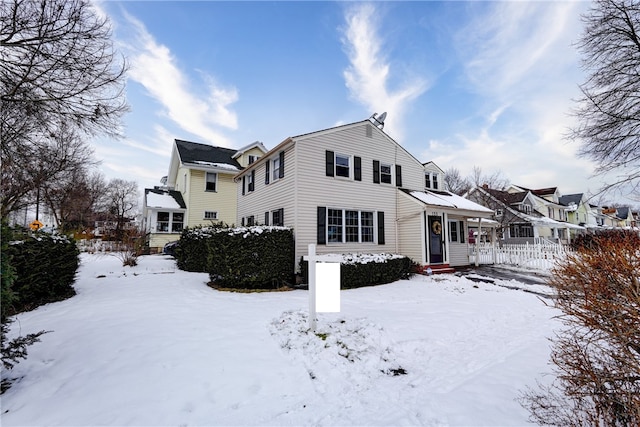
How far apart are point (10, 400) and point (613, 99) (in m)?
15.3

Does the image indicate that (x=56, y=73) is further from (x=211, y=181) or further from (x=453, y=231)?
(x=453, y=231)

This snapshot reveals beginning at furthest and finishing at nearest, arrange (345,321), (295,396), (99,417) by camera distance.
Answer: (345,321) < (295,396) < (99,417)

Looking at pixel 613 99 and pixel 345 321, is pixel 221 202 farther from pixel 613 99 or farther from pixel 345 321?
pixel 613 99

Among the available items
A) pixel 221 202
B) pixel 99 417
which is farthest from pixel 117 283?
pixel 221 202

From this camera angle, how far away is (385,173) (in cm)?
1299

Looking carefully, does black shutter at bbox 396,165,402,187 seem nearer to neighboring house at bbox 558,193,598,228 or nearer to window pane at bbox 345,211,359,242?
window pane at bbox 345,211,359,242

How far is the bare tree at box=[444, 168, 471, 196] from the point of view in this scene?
38062mm

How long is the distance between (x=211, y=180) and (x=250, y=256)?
1422cm

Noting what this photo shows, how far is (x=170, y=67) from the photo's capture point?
9906 millimetres

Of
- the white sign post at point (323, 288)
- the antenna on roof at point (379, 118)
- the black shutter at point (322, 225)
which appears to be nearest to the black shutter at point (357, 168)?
the black shutter at point (322, 225)

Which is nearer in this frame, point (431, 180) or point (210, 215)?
point (431, 180)

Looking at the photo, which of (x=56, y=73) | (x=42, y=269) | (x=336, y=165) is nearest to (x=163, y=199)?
(x=42, y=269)

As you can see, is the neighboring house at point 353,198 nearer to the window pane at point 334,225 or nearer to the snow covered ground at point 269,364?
the window pane at point 334,225

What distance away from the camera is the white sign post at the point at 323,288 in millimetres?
4684
